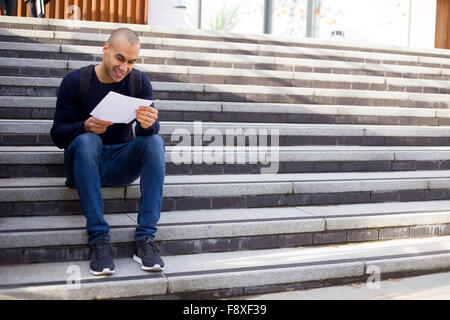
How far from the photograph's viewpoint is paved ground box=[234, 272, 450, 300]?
110 inches

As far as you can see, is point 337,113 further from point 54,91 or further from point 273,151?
point 54,91

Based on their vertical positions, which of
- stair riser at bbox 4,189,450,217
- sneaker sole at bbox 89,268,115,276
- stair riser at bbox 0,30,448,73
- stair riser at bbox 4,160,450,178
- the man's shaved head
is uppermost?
stair riser at bbox 0,30,448,73

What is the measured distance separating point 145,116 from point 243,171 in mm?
1315

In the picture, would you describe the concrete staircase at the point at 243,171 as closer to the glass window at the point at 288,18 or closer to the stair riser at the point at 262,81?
the stair riser at the point at 262,81

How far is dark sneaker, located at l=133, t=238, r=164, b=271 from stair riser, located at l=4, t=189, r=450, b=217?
489 millimetres

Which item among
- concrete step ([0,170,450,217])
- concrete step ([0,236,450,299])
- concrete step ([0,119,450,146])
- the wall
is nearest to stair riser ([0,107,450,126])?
concrete step ([0,119,450,146])

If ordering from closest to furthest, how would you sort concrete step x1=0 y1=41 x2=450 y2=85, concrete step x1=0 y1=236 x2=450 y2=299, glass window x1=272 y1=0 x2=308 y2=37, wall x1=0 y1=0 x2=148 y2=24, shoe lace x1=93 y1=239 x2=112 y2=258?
concrete step x1=0 y1=236 x2=450 y2=299, shoe lace x1=93 y1=239 x2=112 y2=258, concrete step x1=0 y1=41 x2=450 y2=85, wall x1=0 y1=0 x2=148 y2=24, glass window x1=272 y1=0 x2=308 y2=37

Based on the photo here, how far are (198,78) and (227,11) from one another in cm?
478

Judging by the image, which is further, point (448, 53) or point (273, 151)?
point (448, 53)

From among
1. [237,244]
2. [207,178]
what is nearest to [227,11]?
[207,178]

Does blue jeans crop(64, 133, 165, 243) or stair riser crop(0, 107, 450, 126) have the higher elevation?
stair riser crop(0, 107, 450, 126)

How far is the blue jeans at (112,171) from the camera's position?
8.86 feet

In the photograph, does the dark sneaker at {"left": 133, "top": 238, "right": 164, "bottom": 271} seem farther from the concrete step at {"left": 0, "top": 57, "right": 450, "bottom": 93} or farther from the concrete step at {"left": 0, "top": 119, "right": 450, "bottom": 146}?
the concrete step at {"left": 0, "top": 57, "right": 450, "bottom": 93}

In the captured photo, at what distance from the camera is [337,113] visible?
16.5 ft
